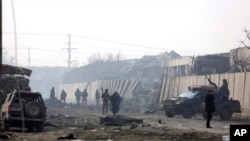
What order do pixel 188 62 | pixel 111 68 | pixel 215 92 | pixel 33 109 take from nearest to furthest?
pixel 33 109 < pixel 215 92 < pixel 188 62 < pixel 111 68

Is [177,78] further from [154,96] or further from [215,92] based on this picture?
[215,92]

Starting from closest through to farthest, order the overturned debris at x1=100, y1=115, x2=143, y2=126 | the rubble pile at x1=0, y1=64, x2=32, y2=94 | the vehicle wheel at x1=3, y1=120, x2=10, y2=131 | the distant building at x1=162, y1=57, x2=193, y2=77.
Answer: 1. the vehicle wheel at x1=3, y1=120, x2=10, y2=131
2. the overturned debris at x1=100, y1=115, x2=143, y2=126
3. the rubble pile at x1=0, y1=64, x2=32, y2=94
4. the distant building at x1=162, y1=57, x2=193, y2=77

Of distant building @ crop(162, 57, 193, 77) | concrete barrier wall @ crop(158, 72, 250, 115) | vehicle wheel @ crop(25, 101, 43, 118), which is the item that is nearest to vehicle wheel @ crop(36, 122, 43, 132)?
vehicle wheel @ crop(25, 101, 43, 118)

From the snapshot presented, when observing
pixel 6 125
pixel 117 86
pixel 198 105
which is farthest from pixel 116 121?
pixel 117 86

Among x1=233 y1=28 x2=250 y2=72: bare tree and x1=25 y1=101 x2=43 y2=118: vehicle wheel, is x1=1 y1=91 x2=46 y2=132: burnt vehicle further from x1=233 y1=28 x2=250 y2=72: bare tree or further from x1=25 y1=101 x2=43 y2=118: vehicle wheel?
x1=233 y1=28 x2=250 y2=72: bare tree

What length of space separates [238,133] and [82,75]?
93650 mm

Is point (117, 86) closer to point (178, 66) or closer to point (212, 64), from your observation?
point (178, 66)

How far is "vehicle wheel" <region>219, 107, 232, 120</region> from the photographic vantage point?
102 ft

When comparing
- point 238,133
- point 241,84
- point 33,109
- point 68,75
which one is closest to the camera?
point 238,133

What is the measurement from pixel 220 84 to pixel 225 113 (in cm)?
989

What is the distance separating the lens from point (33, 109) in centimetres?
2225

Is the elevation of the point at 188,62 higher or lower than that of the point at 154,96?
higher

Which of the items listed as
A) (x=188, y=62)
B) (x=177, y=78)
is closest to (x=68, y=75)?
(x=188, y=62)

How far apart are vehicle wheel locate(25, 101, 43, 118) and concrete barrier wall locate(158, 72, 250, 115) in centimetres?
1783
